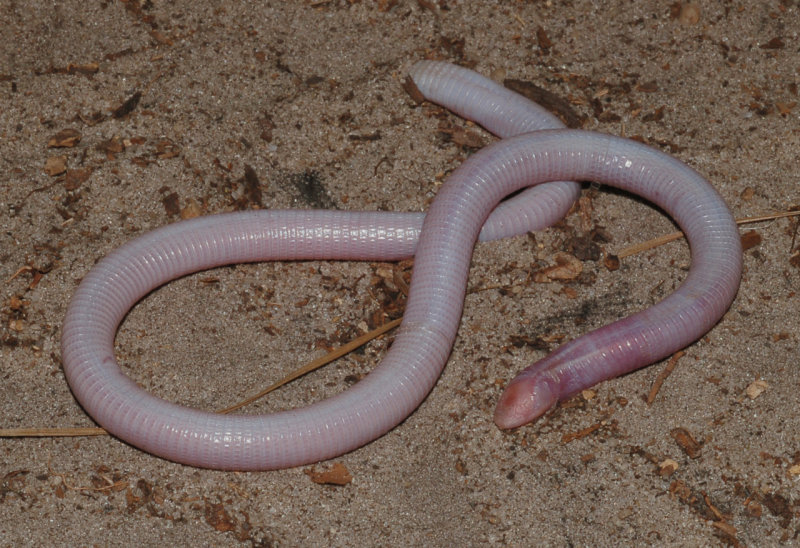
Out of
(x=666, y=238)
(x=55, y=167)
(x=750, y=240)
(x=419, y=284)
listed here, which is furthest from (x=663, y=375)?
(x=55, y=167)

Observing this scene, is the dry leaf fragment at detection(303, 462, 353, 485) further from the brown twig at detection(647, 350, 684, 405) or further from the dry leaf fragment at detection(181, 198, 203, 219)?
the dry leaf fragment at detection(181, 198, 203, 219)

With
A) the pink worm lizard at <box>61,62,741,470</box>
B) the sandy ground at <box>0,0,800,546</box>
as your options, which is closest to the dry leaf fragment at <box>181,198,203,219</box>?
the sandy ground at <box>0,0,800,546</box>

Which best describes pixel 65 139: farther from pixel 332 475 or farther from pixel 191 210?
pixel 332 475

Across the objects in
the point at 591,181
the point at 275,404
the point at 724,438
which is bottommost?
the point at 275,404

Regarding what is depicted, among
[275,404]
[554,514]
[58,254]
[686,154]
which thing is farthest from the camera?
[686,154]

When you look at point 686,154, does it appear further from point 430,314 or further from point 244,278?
point 244,278

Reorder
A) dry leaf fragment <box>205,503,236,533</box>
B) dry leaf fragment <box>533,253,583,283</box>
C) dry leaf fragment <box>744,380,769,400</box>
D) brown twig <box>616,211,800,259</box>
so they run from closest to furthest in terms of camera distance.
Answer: dry leaf fragment <box>205,503,236,533</box>, dry leaf fragment <box>744,380,769,400</box>, dry leaf fragment <box>533,253,583,283</box>, brown twig <box>616,211,800,259</box>

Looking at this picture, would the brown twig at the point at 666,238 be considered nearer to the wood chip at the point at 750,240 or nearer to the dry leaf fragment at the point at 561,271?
the wood chip at the point at 750,240

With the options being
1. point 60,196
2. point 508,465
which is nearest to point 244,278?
point 60,196
